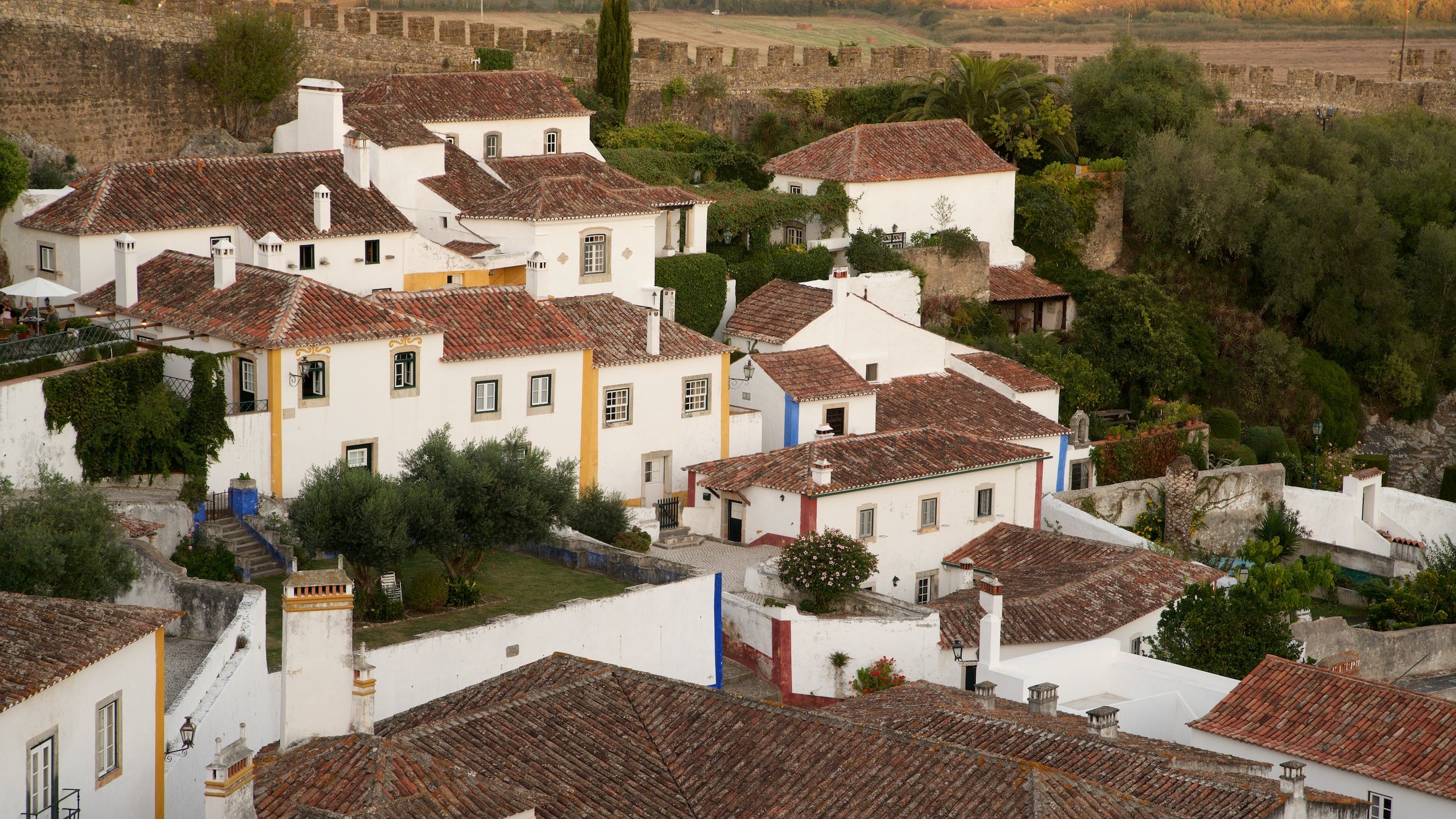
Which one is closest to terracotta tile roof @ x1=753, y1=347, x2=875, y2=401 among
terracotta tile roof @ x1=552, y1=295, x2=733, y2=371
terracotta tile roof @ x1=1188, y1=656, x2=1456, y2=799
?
terracotta tile roof @ x1=552, y1=295, x2=733, y2=371

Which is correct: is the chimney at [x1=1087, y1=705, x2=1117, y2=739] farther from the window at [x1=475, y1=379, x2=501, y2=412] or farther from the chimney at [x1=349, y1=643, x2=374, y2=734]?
the window at [x1=475, y1=379, x2=501, y2=412]

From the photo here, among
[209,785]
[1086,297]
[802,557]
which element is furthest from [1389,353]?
[209,785]

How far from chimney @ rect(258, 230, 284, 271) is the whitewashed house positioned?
14443 millimetres

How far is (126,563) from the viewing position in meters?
23.6

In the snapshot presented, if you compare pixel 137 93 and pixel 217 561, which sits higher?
pixel 137 93

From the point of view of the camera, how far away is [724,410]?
116 feet

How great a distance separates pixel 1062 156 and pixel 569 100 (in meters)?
13.9

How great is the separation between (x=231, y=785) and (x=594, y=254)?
70.1ft

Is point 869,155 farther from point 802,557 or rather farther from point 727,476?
point 802,557

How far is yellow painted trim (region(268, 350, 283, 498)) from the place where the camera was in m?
29.8

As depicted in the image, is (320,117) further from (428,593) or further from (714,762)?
(714,762)

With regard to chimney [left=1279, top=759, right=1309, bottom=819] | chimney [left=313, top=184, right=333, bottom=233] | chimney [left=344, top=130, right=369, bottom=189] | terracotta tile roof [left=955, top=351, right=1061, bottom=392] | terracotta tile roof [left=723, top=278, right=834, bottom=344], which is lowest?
terracotta tile roof [left=955, top=351, right=1061, bottom=392]

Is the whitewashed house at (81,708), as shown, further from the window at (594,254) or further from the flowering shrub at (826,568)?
the window at (594,254)

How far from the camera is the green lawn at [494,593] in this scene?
25.5 meters
